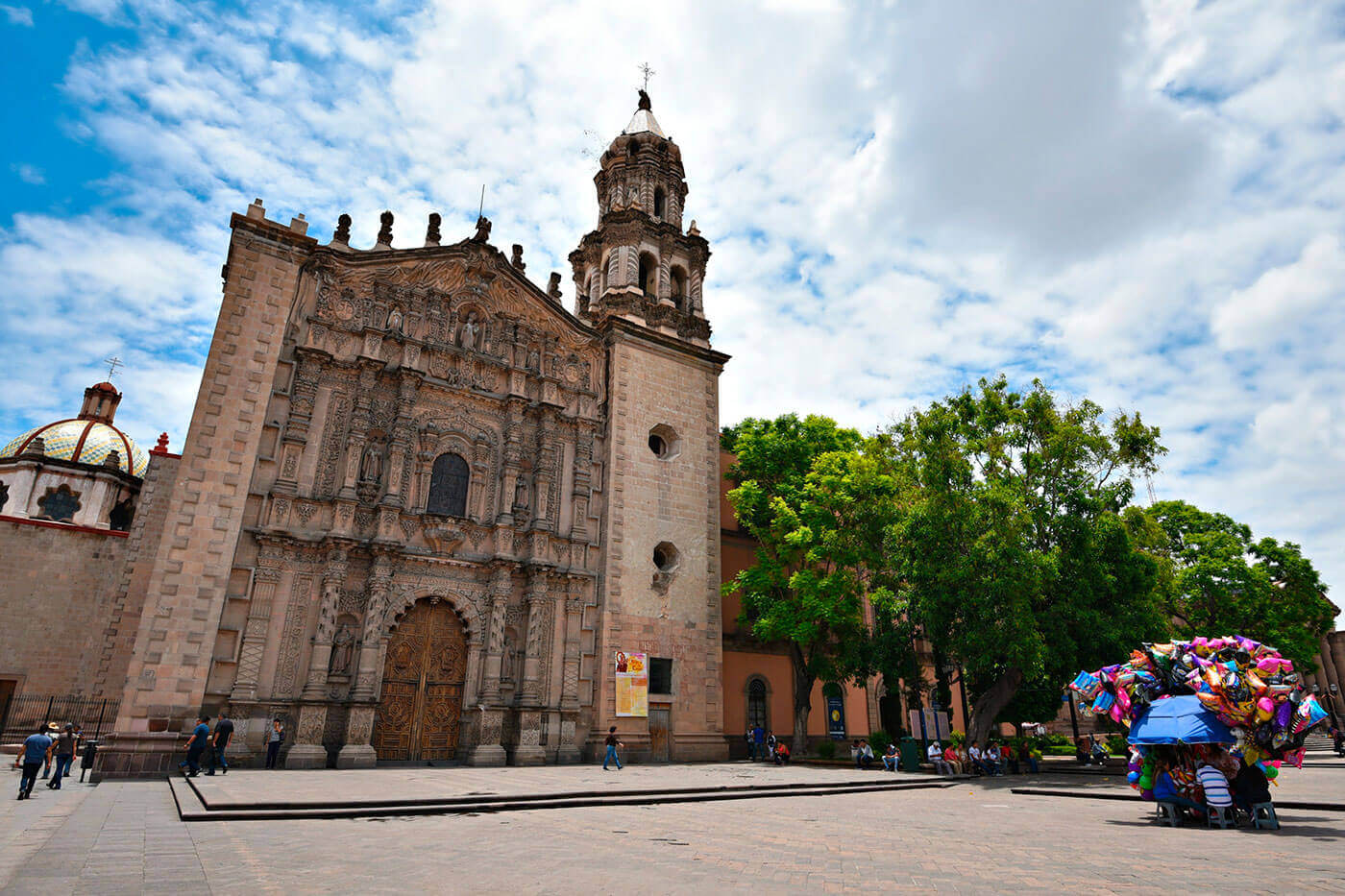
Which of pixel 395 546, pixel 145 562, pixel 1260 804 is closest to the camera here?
pixel 1260 804

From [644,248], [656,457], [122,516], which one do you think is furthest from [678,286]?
[122,516]

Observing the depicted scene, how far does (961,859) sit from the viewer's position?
7648mm

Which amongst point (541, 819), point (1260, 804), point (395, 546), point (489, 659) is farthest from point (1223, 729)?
Result: point (395, 546)

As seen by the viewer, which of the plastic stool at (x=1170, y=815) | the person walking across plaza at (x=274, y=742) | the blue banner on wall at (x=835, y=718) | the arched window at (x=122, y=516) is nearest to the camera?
the plastic stool at (x=1170, y=815)

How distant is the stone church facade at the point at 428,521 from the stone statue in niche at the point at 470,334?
0.08 m

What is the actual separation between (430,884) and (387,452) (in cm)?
1664

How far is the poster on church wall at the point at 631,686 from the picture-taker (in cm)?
2239

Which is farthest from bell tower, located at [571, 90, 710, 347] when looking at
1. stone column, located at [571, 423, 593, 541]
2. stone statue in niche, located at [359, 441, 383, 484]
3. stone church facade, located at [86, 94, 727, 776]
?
stone statue in niche, located at [359, 441, 383, 484]

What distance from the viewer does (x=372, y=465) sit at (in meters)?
20.8

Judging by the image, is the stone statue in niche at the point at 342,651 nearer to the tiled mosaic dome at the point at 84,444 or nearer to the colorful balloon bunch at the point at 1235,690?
the colorful balloon bunch at the point at 1235,690

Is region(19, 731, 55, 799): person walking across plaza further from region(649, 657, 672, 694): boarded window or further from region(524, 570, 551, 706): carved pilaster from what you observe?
region(649, 657, 672, 694): boarded window

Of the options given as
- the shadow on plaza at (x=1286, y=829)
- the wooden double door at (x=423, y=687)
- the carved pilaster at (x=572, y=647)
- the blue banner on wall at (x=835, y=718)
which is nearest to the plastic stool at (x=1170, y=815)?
the shadow on plaza at (x=1286, y=829)

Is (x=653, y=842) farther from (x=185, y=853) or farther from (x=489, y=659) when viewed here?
(x=489, y=659)

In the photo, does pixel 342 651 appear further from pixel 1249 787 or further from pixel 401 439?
pixel 1249 787
